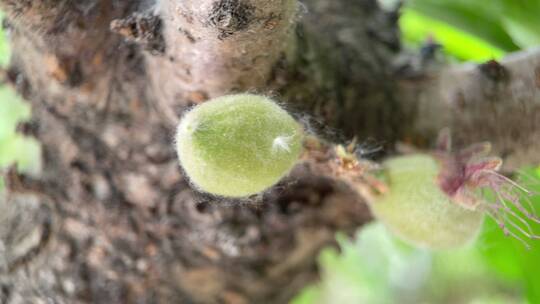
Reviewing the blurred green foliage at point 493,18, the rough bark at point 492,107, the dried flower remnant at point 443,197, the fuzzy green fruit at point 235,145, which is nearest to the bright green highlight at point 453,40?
the blurred green foliage at point 493,18

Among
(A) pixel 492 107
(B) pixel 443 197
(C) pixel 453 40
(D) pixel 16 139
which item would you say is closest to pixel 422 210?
(B) pixel 443 197

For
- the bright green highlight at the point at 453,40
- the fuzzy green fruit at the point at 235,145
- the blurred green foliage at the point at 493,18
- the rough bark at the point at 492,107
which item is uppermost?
the fuzzy green fruit at the point at 235,145

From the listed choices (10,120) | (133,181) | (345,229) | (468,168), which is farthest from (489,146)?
(10,120)

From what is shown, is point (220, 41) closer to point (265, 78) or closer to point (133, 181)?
point (265, 78)

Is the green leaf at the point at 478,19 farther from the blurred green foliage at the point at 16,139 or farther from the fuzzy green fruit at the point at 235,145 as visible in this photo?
the blurred green foliage at the point at 16,139

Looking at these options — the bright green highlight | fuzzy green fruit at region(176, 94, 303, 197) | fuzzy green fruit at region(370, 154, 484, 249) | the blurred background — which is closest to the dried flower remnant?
fuzzy green fruit at region(370, 154, 484, 249)

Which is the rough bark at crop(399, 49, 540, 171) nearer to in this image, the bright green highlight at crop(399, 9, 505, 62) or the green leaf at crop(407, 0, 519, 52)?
the green leaf at crop(407, 0, 519, 52)
